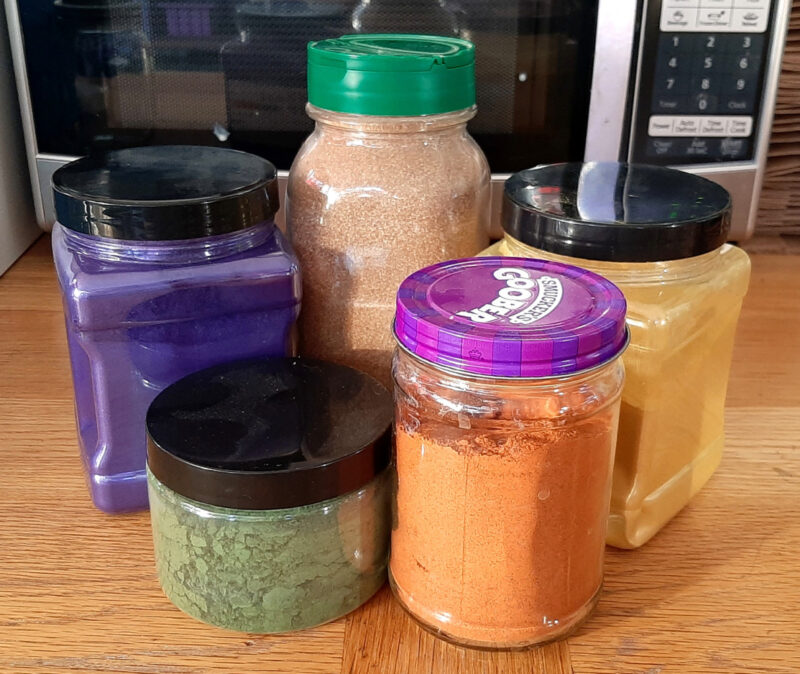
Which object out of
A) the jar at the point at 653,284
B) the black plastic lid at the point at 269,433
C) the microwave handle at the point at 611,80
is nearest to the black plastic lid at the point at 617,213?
the jar at the point at 653,284

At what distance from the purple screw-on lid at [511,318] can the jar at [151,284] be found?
130mm

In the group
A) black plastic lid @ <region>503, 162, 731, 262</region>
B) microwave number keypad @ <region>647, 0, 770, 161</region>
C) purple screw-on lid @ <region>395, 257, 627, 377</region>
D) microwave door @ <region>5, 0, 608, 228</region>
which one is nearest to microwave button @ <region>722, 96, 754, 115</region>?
microwave number keypad @ <region>647, 0, 770, 161</region>

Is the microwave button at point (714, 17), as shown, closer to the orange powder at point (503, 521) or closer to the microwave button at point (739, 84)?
the microwave button at point (739, 84)

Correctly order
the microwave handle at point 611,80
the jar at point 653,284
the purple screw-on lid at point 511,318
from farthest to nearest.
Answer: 1. the microwave handle at point 611,80
2. the jar at point 653,284
3. the purple screw-on lid at point 511,318

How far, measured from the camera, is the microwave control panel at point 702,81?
0.81 m

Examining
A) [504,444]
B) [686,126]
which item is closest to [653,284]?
[504,444]

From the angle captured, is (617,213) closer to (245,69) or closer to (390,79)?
(390,79)

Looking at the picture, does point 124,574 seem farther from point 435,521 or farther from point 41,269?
point 41,269

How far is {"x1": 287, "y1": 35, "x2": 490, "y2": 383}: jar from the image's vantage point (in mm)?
577

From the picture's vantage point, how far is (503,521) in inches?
18.2

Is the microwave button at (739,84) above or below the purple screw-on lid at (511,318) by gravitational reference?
above

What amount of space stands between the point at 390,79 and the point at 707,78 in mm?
398

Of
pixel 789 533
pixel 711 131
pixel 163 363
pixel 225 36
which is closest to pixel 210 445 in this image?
pixel 163 363

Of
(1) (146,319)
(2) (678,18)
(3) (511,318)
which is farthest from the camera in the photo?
(2) (678,18)
